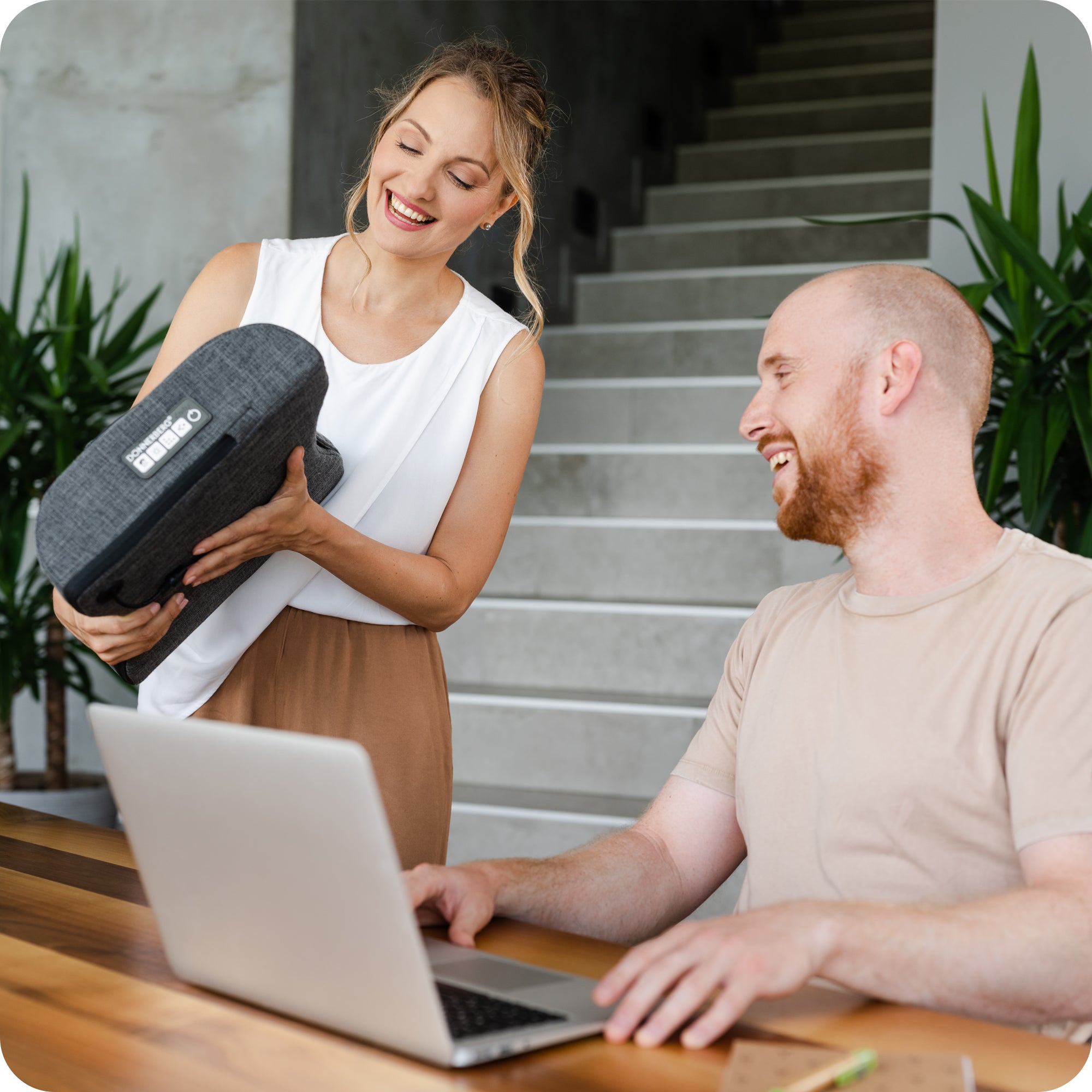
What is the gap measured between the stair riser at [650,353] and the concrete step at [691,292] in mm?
128

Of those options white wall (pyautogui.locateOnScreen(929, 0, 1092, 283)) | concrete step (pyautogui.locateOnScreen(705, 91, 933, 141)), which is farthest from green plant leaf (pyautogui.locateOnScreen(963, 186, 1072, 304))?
concrete step (pyautogui.locateOnScreen(705, 91, 933, 141))

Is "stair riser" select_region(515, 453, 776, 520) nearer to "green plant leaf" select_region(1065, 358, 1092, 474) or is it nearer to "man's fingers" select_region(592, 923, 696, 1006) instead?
"green plant leaf" select_region(1065, 358, 1092, 474)

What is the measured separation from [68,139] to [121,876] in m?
3.50

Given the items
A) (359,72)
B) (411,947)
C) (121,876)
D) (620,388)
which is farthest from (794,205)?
(411,947)

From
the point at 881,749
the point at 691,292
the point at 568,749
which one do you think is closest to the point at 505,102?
the point at 881,749

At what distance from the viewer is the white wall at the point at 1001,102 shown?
2.98 m

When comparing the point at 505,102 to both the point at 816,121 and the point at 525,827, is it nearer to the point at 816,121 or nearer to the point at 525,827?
the point at 525,827

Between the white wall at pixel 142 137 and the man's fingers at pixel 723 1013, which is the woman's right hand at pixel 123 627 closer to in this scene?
the man's fingers at pixel 723 1013

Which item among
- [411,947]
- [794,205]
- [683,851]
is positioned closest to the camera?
[411,947]

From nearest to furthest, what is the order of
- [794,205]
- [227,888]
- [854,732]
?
[227,888] < [854,732] < [794,205]

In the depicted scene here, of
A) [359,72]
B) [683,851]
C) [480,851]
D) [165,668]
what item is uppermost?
[359,72]

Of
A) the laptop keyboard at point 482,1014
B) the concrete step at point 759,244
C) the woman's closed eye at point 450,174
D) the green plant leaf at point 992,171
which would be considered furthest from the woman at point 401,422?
the concrete step at point 759,244

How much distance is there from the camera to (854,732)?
1.19 m

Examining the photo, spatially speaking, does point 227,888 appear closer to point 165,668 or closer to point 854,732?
point 854,732
